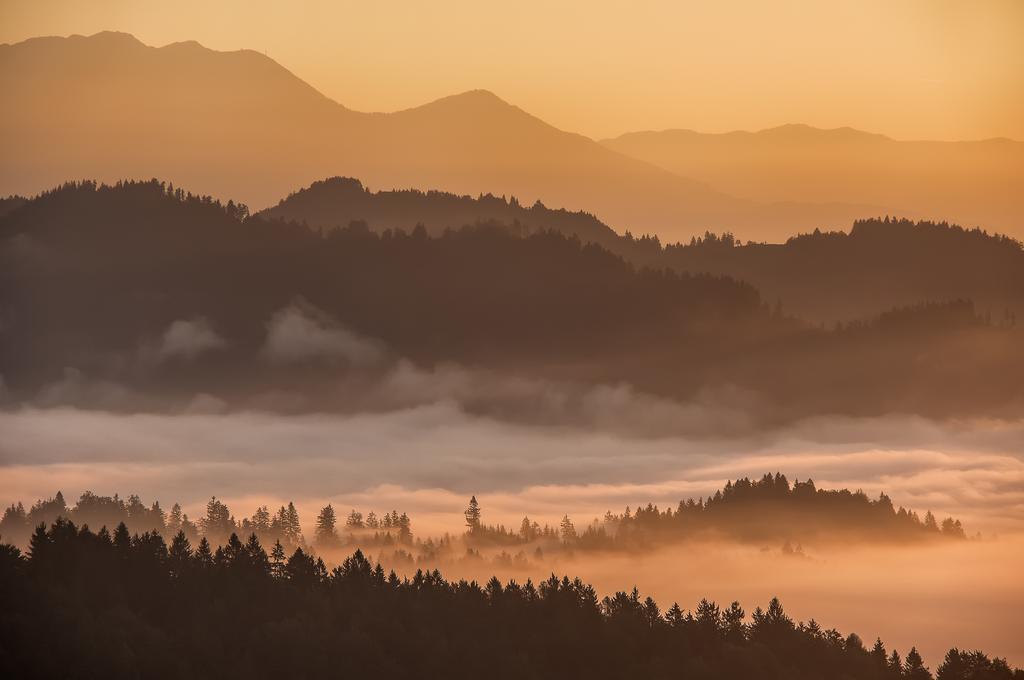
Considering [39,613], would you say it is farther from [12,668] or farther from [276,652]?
[276,652]

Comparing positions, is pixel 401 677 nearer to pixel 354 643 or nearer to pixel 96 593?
pixel 354 643

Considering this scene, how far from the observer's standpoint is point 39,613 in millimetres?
188000

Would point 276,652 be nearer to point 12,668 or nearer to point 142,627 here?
point 142,627

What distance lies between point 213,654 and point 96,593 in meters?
15.0

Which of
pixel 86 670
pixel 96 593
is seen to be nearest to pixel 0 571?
pixel 96 593

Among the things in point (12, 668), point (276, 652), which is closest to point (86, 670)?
point (12, 668)

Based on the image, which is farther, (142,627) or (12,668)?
(142,627)

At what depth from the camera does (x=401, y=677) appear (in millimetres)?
197500

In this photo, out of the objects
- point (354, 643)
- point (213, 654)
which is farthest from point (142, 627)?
point (354, 643)

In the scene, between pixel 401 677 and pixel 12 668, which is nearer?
pixel 12 668

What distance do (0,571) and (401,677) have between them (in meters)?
39.2

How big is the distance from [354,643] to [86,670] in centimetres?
2655

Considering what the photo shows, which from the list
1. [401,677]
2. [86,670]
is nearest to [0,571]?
[86,670]

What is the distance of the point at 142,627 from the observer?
193 metres
